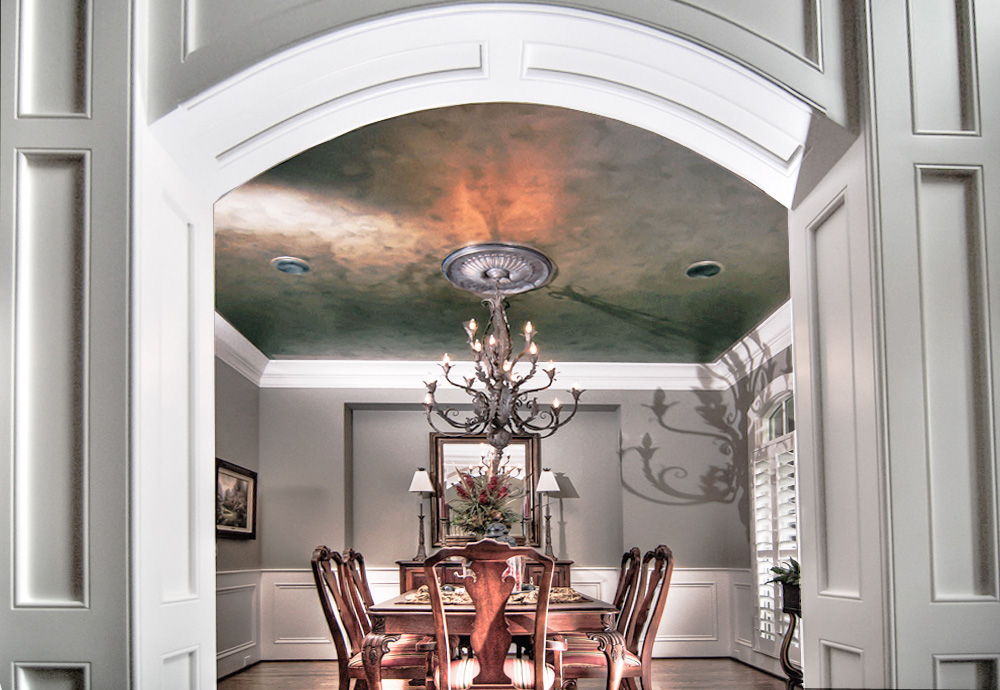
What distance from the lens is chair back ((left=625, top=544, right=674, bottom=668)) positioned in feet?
15.1

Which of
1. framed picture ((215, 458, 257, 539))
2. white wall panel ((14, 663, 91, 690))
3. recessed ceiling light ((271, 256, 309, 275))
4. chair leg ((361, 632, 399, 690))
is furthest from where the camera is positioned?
framed picture ((215, 458, 257, 539))

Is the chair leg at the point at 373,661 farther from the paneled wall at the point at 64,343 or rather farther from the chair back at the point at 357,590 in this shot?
the paneled wall at the point at 64,343

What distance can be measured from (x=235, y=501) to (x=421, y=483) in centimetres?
165

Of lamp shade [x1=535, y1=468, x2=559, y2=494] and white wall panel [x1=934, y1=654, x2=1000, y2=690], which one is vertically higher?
lamp shade [x1=535, y1=468, x2=559, y2=494]

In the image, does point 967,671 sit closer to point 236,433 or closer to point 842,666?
point 842,666

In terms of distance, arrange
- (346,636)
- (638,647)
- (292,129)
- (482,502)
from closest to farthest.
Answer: (292,129) < (346,636) < (638,647) < (482,502)

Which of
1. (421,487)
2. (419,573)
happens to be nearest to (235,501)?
(421,487)

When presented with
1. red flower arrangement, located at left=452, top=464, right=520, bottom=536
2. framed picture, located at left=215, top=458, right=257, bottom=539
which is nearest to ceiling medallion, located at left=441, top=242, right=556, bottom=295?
red flower arrangement, located at left=452, top=464, right=520, bottom=536

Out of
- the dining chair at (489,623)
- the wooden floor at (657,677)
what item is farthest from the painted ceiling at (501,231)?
the wooden floor at (657,677)

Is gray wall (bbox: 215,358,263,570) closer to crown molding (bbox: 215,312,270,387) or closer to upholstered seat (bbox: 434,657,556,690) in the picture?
crown molding (bbox: 215,312,270,387)

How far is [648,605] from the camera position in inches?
185

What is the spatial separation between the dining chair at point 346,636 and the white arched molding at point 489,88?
2.45 metres

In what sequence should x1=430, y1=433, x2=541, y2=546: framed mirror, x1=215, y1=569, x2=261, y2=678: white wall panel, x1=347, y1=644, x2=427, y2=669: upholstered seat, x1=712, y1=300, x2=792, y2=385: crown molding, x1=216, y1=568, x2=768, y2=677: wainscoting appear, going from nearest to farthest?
x1=347, y1=644, x2=427, y2=669: upholstered seat
x1=712, y1=300, x2=792, y2=385: crown molding
x1=215, y1=569, x2=261, y2=678: white wall panel
x1=216, y1=568, x2=768, y2=677: wainscoting
x1=430, y1=433, x2=541, y2=546: framed mirror

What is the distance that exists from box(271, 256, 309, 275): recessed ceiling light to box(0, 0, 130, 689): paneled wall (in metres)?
3.19
